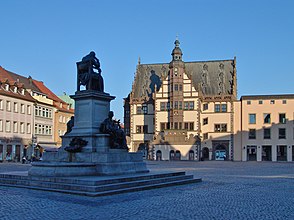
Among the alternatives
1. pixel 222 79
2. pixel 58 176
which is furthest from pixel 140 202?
pixel 222 79

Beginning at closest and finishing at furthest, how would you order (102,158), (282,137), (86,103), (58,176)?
(58,176) → (102,158) → (86,103) → (282,137)

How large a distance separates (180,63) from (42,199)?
64.6m

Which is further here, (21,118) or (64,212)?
(21,118)

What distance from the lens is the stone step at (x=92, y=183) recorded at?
13859mm

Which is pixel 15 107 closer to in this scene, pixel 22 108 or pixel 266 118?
pixel 22 108

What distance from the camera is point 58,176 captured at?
16109 millimetres

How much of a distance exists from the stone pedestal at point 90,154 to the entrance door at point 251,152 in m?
54.9

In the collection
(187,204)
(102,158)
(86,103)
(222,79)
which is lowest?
(187,204)

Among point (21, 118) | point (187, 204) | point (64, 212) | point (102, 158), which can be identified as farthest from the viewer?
point (21, 118)

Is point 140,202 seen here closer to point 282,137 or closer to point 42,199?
point 42,199

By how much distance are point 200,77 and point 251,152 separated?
59.3ft

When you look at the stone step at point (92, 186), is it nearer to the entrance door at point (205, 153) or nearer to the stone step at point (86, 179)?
the stone step at point (86, 179)

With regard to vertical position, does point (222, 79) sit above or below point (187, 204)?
above

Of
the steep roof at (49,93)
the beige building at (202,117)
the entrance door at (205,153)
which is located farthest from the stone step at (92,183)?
the entrance door at (205,153)
